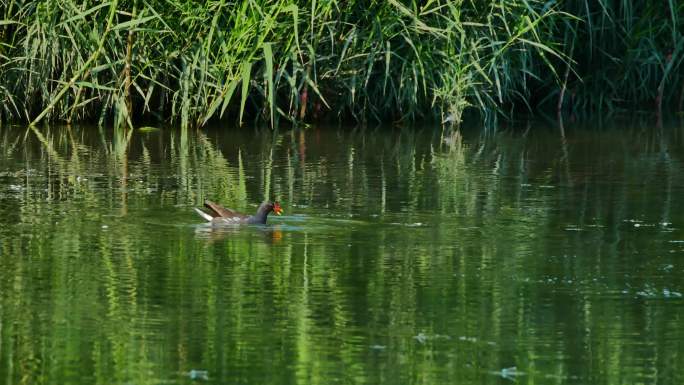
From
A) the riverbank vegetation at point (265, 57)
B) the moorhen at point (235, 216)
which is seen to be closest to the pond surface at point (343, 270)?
the moorhen at point (235, 216)

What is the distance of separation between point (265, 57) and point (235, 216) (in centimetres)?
519

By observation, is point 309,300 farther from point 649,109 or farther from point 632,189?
point 649,109

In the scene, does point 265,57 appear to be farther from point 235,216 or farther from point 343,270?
point 343,270

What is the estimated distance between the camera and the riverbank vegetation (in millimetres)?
14305

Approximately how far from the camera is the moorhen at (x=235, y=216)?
8930 mm

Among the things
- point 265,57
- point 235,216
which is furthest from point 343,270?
point 265,57

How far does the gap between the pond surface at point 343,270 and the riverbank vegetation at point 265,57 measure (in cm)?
154

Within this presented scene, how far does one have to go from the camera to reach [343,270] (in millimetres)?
7605

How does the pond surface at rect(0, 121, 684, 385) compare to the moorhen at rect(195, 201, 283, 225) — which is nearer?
the pond surface at rect(0, 121, 684, 385)

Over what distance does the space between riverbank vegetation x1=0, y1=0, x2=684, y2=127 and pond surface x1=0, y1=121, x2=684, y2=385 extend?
5.07 feet

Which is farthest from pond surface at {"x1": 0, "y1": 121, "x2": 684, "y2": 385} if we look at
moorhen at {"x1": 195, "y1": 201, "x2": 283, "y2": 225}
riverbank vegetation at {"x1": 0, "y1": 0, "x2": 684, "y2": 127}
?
riverbank vegetation at {"x1": 0, "y1": 0, "x2": 684, "y2": 127}

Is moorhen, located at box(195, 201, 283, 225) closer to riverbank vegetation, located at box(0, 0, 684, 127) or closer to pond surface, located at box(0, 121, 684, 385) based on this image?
pond surface, located at box(0, 121, 684, 385)

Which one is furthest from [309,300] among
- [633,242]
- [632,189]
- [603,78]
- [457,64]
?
[603,78]

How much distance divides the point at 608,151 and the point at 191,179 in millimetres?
4009
